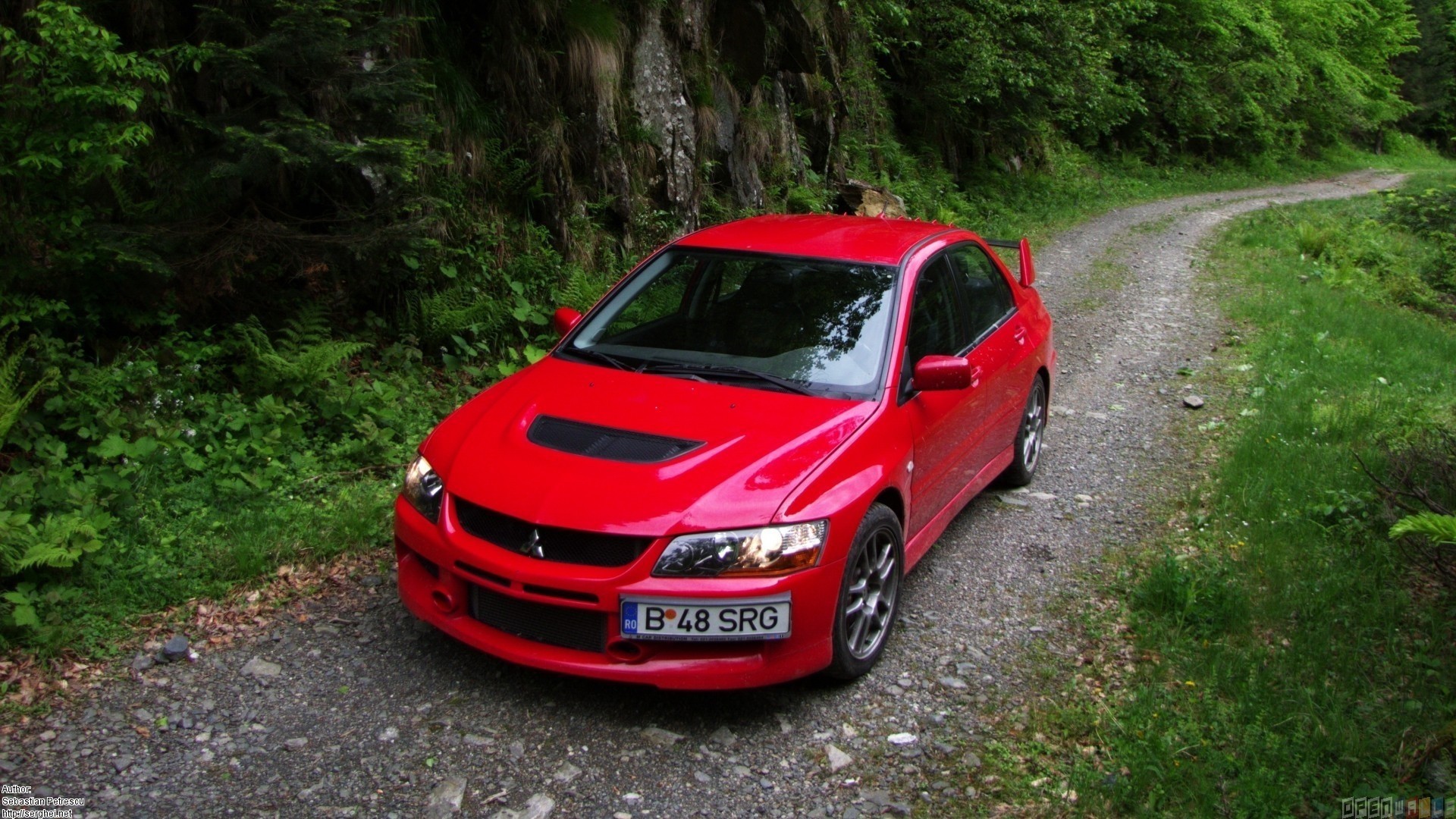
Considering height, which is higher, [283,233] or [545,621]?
[283,233]

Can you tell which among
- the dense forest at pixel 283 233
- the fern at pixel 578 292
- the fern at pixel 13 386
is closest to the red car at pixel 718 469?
the dense forest at pixel 283 233

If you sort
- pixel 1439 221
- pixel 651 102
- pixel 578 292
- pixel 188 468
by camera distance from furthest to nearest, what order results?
pixel 1439 221 → pixel 651 102 → pixel 578 292 → pixel 188 468

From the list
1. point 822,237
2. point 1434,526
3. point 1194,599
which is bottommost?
point 1194,599

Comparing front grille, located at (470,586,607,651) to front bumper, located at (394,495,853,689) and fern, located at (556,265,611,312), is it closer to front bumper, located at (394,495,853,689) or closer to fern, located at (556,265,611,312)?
A: front bumper, located at (394,495,853,689)

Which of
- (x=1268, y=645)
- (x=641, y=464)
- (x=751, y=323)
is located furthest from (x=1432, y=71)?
(x=641, y=464)

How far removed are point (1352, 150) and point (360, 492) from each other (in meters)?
48.3

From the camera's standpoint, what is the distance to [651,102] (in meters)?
10.5

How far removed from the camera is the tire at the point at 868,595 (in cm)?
418

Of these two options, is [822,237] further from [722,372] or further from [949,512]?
[949,512]

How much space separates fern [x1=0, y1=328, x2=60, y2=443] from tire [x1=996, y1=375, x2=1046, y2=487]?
5.17 metres

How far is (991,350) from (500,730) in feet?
11.1

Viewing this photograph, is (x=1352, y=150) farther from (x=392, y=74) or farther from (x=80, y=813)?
(x=80, y=813)

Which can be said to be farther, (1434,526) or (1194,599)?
(1194,599)

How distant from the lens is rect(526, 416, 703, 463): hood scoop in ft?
13.7
